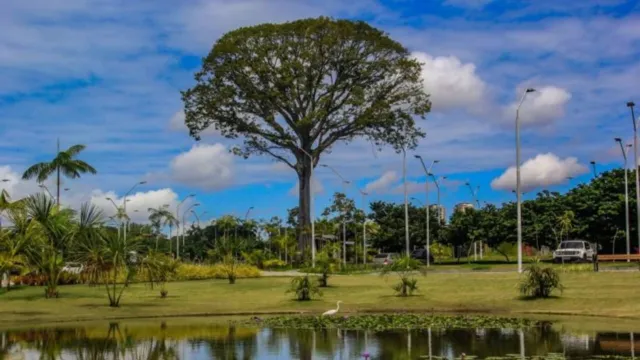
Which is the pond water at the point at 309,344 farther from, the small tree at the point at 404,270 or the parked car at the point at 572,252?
the parked car at the point at 572,252

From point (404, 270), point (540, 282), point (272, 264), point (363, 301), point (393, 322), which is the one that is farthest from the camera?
point (272, 264)

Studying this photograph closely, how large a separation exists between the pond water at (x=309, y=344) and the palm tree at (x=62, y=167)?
1664 inches

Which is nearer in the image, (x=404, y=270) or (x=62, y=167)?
(x=404, y=270)

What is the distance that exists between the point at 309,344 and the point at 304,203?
49784 mm

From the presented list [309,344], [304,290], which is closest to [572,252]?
[304,290]

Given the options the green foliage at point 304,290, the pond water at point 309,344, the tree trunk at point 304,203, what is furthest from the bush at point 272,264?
the pond water at point 309,344

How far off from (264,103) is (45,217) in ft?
93.7

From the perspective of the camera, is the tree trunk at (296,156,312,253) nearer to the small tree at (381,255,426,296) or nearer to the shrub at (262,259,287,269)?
the shrub at (262,259,287,269)

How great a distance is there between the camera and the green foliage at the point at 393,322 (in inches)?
997

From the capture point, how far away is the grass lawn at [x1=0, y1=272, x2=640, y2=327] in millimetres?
30812

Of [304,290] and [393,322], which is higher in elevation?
[304,290]

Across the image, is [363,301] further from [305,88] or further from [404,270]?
[305,88]

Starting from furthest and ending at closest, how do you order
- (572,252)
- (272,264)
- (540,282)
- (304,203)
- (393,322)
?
1. (272,264)
2. (304,203)
3. (572,252)
4. (540,282)
5. (393,322)

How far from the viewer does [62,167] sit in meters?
67.0
